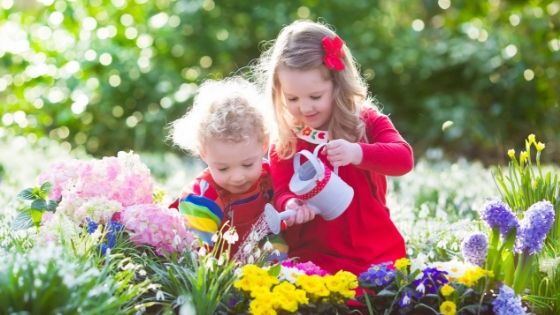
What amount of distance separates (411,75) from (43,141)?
3730 millimetres

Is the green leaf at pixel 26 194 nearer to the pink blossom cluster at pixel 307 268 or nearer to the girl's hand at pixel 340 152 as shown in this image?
the pink blossom cluster at pixel 307 268

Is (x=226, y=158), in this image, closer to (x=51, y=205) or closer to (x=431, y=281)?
(x=51, y=205)

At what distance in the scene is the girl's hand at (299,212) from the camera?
3.48 m

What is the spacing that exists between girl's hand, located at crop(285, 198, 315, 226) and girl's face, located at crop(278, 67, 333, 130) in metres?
0.37

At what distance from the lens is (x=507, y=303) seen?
3027 mm

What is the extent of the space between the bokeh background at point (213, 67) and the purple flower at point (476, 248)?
5.16m

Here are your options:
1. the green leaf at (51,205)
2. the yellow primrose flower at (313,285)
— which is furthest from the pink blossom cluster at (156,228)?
the yellow primrose flower at (313,285)

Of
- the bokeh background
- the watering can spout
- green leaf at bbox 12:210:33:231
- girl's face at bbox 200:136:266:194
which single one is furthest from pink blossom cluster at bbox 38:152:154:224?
the bokeh background

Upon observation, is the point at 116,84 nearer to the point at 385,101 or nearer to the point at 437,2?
the point at 385,101

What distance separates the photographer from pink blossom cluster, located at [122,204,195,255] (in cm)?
338

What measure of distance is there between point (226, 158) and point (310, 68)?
0.50 meters

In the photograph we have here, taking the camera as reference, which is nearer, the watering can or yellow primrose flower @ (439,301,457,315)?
yellow primrose flower @ (439,301,457,315)

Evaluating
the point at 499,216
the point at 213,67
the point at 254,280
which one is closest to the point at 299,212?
the point at 254,280

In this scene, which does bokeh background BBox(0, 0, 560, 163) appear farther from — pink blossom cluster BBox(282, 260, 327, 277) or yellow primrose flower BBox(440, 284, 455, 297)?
yellow primrose flower BBox(440, 284, 455, 297)
